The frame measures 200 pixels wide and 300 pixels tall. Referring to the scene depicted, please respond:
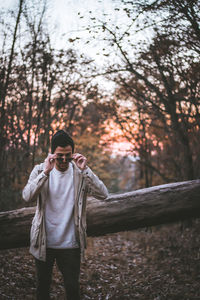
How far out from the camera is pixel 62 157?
2893 mm

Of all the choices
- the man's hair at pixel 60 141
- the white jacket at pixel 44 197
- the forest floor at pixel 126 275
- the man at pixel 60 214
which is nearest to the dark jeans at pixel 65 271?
the man at pixel 60 214

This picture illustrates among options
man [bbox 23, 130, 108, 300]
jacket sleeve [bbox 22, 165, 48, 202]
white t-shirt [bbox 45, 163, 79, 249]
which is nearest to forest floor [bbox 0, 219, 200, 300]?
man [bbox 23, 130, 108, 300]

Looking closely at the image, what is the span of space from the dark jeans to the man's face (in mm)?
978

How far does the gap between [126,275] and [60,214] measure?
4010mm

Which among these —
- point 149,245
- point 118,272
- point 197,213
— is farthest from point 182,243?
point 197,213

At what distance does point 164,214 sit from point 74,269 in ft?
5.67

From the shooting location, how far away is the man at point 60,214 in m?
2.69

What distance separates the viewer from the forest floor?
443 cm

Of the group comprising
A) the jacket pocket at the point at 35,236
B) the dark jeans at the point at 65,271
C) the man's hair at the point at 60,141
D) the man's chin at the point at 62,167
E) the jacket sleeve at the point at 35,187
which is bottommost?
the dark jeans at the point at 65,271

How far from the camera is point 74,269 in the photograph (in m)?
2.70

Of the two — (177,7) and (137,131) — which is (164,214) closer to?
(177,7)

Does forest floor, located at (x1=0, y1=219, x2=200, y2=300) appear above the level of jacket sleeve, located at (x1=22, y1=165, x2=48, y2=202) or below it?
below

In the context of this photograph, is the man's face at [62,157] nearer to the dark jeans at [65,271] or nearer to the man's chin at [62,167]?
the man's chin at [62,167]

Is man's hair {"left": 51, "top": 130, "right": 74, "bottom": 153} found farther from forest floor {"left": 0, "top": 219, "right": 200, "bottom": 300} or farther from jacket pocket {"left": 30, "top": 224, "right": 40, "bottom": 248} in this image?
forest floor {"left": 0, "top": 219, "right": 200, "bottom": 300}
